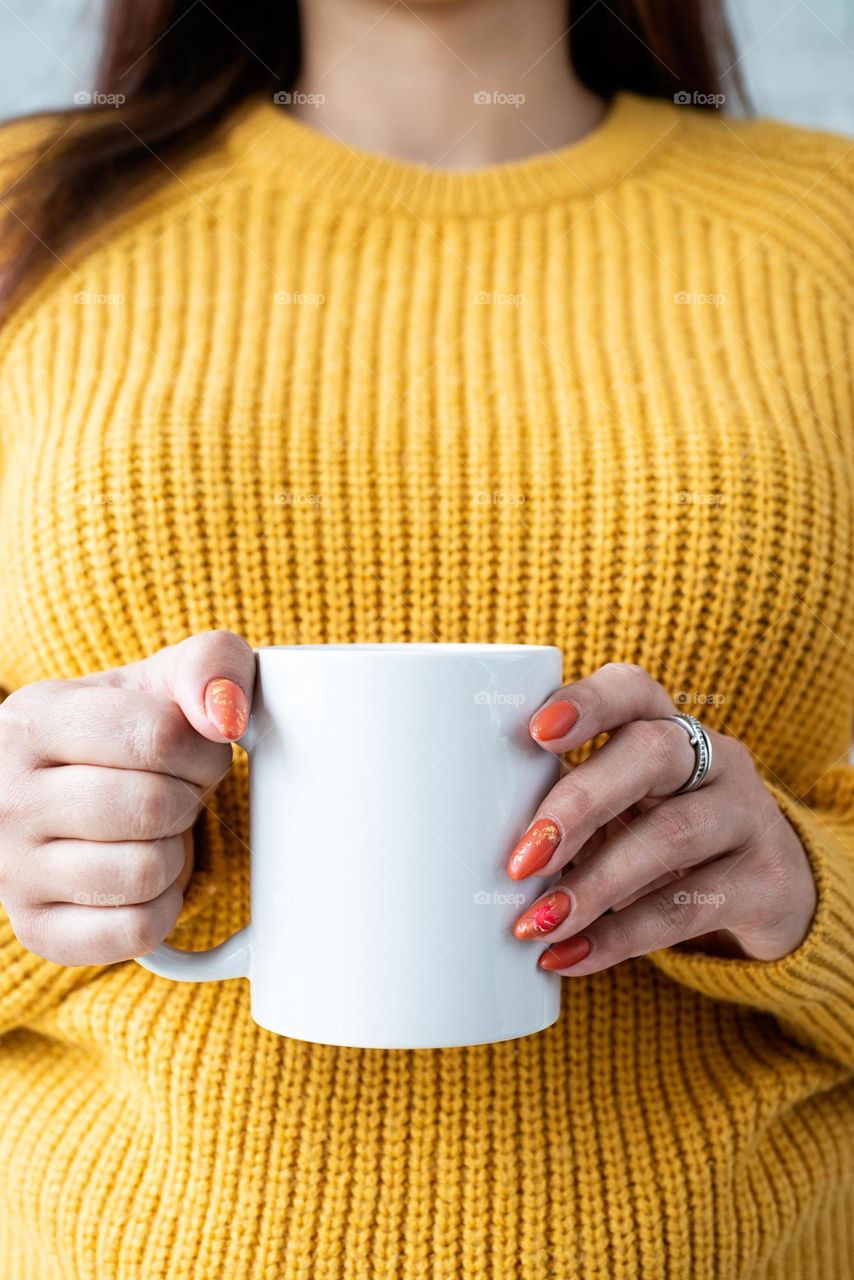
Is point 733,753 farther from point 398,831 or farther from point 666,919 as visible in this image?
point 398,831

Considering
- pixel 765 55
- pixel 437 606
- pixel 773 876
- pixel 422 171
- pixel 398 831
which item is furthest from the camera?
pixel 765 55

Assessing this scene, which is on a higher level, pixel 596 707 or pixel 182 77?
pixel 182 77

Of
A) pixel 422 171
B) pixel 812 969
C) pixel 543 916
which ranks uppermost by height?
pixel 422 171

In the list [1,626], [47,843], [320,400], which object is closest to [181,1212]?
[47,843]

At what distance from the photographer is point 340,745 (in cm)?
42

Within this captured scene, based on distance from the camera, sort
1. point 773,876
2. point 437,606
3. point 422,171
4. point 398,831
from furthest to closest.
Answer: point 422,171, point 437,606, point 773,876, point 398,831

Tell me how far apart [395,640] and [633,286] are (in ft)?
1.07

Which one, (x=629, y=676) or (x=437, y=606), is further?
(x=437, y=606)

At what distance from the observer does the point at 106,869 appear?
46 centimetres

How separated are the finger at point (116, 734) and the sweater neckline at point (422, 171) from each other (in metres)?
0.48

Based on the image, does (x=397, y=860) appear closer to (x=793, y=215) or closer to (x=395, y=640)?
(x=395, y=640)

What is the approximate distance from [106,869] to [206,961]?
2.6 inches

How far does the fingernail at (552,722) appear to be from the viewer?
0.42 m

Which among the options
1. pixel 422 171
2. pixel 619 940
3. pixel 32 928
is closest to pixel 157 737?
pixel 32 928
